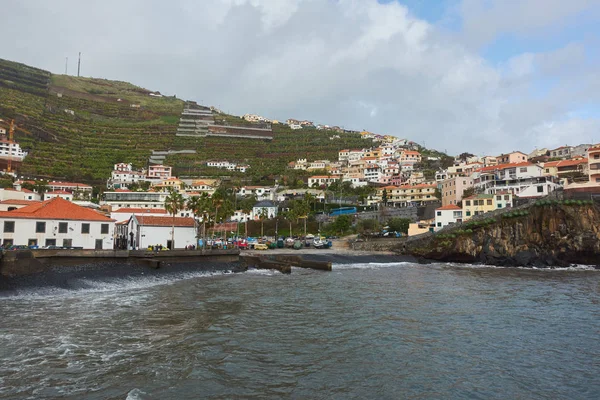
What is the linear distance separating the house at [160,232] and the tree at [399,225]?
42.3 metres

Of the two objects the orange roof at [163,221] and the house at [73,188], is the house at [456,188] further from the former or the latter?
the house at [73,188]

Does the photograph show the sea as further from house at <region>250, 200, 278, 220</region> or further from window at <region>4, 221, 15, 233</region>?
house at <region>250, 200, 278, 220</region>

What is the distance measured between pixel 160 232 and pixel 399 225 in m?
48.4

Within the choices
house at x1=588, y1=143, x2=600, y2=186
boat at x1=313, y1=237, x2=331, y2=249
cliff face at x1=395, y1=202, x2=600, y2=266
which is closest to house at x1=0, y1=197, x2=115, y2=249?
boat at x1=313, y1=237, x2=331, y2=249

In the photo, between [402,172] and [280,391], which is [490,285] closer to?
[280,391]

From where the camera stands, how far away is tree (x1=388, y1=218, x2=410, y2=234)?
80562 millimetres

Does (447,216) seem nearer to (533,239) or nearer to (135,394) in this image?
(533,239)

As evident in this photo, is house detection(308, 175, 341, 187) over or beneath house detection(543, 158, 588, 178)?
over

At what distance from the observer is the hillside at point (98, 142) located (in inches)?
5113

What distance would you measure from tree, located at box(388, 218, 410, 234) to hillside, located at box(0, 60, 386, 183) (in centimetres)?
7453

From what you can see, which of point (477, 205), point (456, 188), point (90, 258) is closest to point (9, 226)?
point (90, 258)

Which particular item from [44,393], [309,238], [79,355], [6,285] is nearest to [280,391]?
[44,393]

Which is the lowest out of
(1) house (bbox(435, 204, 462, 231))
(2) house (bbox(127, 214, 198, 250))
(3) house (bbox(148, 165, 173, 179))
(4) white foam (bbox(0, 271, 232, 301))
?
(4) white foam (bbox(0, 271, 232, 301))

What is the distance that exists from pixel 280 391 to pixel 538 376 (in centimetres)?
966
